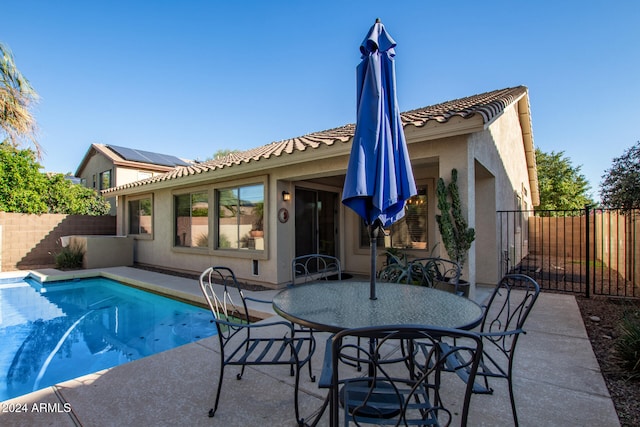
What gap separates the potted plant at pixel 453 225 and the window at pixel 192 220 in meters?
6.29

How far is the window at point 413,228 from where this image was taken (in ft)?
24.1

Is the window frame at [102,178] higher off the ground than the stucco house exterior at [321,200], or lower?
higher

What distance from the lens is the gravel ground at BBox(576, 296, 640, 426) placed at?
2297 mm

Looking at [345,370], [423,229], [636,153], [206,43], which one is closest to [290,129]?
[206,43]

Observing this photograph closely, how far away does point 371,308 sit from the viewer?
218 cm

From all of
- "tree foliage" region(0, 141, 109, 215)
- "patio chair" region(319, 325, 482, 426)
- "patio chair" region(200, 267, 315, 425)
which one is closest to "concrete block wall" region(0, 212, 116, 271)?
"tree foliage" region(0, 141, 109, 215)

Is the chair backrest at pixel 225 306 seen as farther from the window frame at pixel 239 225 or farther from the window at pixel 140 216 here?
A: the window at pixel 140 216

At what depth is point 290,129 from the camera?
25938 mm

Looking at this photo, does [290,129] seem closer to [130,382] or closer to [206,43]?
[206,43]

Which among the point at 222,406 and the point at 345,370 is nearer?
the point at 222,406

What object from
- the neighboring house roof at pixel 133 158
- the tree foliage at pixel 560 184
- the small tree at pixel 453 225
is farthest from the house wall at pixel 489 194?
the tree foliage at pixel 560 184

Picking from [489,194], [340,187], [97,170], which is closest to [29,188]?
[97,170]

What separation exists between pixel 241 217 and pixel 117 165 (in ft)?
43.9

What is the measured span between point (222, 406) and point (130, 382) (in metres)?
0.97
